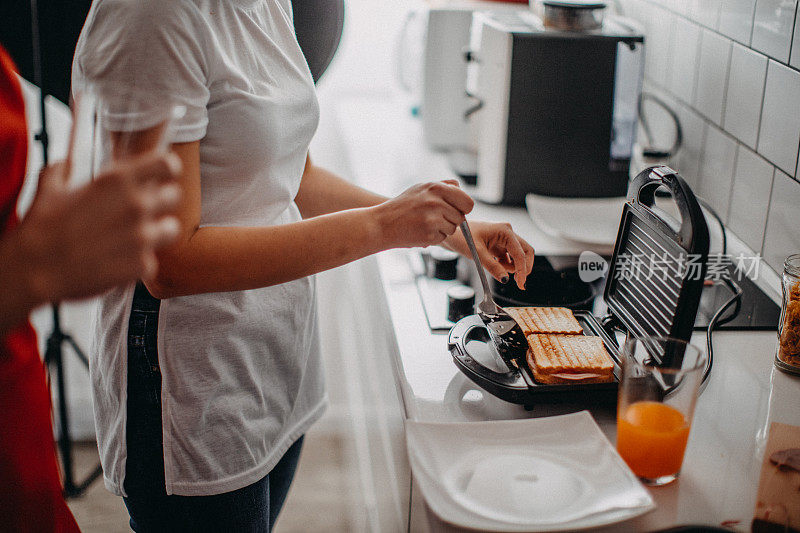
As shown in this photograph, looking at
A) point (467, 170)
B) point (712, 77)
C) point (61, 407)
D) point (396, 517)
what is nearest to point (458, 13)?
point (467, 170)

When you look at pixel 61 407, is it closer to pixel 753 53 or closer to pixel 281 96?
pixel 281 96

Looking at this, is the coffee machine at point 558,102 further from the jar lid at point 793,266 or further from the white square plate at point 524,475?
the white square plate at point 524,475

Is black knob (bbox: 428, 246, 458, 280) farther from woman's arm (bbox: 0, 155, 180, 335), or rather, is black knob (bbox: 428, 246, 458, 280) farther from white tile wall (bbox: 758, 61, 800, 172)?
woman's arm (bbox: 0, 155, 180, 335)

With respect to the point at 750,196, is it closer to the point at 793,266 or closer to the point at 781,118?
the point at 781,118

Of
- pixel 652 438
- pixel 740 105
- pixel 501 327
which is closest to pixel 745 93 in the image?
pixel 740 105

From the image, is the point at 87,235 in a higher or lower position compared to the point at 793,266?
higher

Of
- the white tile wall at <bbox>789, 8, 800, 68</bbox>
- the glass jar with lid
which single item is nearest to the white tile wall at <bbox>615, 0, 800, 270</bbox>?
the white tile wall at <bbox>789, 8, 800, 68</bbox>

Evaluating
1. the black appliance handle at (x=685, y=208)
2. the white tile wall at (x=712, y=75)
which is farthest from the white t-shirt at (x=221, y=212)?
the white tile wall at (x=712, y=75)

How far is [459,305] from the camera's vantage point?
3.68 ft

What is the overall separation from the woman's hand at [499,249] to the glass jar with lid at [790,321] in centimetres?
32

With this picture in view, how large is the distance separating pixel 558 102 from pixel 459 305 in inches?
23.3

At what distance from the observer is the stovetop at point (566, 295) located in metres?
1.11

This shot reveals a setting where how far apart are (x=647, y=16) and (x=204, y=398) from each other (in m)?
1.42

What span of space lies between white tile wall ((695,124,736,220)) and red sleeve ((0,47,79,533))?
1155mm
